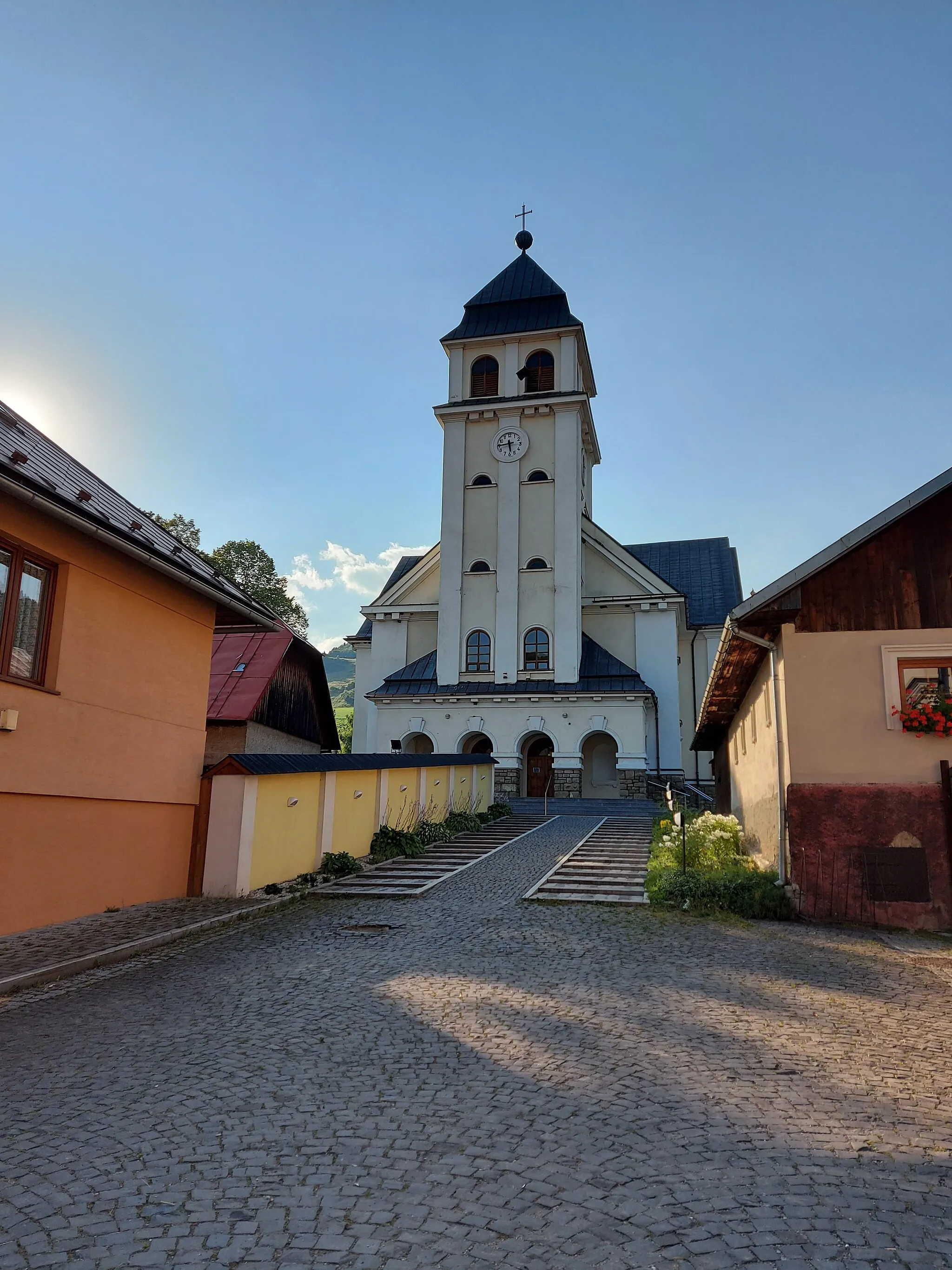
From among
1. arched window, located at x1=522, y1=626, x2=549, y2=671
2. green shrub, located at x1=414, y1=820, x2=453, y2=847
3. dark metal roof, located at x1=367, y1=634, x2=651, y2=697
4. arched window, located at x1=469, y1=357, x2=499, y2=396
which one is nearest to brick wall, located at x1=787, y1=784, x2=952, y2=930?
green shrub, located at x1=414, y1=820, x2=453, y2=847

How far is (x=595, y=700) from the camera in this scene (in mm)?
33719

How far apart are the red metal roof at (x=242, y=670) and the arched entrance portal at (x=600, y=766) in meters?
15.8

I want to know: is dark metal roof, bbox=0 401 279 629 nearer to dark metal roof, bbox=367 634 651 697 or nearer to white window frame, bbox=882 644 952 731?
white window frame, bbox=882 644 952 731

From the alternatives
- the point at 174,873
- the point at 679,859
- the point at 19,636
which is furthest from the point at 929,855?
the point at 19,636

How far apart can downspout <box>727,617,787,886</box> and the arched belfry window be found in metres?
28.0

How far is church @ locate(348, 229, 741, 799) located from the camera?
34312mm

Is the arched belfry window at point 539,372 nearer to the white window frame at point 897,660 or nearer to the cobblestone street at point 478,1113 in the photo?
the white window frame at point 897,660

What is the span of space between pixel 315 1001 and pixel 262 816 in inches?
231

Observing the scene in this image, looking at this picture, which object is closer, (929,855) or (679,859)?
(929,855)

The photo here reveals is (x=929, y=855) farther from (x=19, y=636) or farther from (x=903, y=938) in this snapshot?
(x=19, y=636)

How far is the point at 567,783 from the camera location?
33.2 metres

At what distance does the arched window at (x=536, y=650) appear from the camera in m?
35.6

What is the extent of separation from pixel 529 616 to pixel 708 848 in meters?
22.3

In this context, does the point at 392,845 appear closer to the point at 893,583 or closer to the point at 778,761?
the point at 778,761
